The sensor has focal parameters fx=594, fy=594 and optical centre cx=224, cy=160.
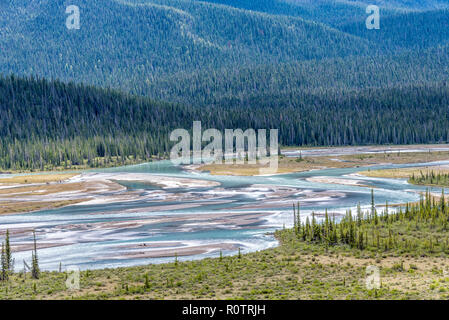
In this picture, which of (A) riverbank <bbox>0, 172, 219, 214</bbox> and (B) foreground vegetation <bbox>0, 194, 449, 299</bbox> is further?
(A) riverbank <bbox>0, 172, 219, 214</bbox>

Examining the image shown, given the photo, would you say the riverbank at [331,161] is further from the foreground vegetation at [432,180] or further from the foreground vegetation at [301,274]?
the foreground vegetation at [301,274]

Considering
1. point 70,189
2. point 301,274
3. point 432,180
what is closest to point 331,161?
point 432,180

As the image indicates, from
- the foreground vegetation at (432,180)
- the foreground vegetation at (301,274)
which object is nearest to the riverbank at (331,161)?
the foreground vegetation at (432,180)

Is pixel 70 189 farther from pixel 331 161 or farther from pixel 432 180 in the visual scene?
pixel 331 161

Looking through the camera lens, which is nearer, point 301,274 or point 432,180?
point 301,274

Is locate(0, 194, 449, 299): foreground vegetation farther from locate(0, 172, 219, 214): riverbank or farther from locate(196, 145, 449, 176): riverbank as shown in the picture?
locate(196, 145, 449, 176): riverbank

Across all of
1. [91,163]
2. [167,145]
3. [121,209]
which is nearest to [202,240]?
[121,209]

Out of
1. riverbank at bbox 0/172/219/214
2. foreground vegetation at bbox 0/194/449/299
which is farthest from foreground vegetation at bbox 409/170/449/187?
foreground vegetation at bbox 0/194/449/299

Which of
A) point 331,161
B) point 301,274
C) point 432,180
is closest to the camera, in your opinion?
point 301,274

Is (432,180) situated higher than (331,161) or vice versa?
(331,161)
